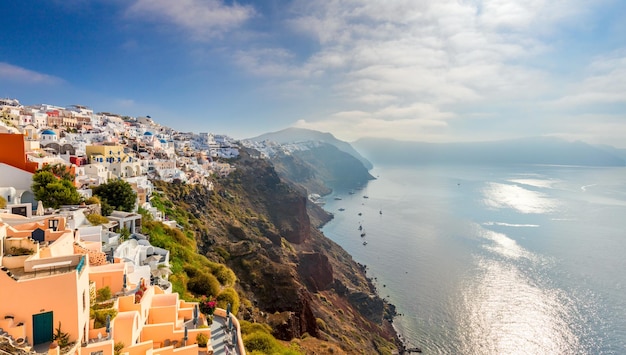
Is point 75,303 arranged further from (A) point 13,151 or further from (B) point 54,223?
(A) point 13,151

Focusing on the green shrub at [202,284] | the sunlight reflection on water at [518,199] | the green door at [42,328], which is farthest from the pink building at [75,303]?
the sunlight reflection on water at [518,199]

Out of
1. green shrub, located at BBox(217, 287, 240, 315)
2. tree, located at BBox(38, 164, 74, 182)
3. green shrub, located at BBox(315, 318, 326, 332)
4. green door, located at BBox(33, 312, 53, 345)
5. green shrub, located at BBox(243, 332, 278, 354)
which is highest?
tree, located at BBox(38, 164, 74, 182)

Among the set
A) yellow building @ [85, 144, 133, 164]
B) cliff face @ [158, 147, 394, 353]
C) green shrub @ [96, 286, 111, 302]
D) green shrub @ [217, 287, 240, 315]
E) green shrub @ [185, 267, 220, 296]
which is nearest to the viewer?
green shrub @ [96, 286, 111, 302]

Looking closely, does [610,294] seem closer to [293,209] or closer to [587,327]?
[587,327]

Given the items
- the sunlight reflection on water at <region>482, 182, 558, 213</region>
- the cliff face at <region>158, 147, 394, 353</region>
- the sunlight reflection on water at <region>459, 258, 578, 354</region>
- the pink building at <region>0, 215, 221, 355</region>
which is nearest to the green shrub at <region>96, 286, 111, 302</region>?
the pink building at <region>0, 215, 221, 355</region>

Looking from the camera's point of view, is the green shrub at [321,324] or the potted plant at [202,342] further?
the green shrub at [321,324]

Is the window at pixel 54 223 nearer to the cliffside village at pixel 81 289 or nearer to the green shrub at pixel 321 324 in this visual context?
the cliffside village at pixel 81 289

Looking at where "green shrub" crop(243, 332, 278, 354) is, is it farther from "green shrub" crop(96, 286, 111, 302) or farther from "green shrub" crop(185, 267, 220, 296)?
"green shrub" crop(96, 286, 111, 302)
